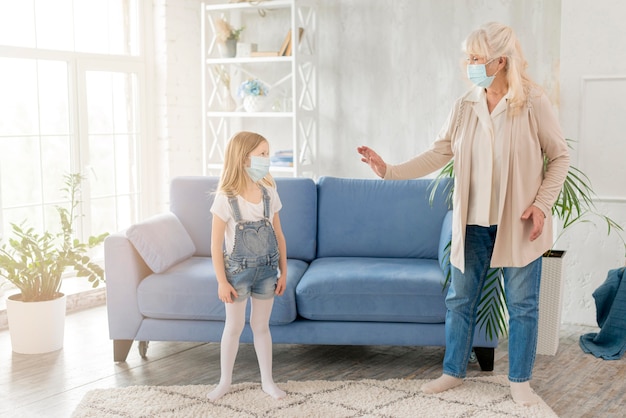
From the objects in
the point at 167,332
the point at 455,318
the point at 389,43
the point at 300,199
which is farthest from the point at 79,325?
the point at 389,43

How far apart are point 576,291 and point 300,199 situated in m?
1.66

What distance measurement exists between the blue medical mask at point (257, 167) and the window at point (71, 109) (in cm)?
210

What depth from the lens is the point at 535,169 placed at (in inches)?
115

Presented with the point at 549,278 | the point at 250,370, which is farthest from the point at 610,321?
the point at 250,370

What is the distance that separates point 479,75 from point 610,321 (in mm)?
1750

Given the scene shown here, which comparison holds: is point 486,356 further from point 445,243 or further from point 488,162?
point 488,162

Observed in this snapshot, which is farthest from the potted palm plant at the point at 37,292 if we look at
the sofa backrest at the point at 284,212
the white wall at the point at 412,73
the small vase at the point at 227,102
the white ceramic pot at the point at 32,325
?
the small vase at the point at 227,102

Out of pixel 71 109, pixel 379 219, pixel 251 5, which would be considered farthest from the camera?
pixel 251 5

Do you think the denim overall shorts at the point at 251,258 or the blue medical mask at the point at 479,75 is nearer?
the blue medical mask at the point at 479,75

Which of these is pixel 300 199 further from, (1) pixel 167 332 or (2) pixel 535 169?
(2) pixel 535 169

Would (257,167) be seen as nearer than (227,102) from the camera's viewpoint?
Yes

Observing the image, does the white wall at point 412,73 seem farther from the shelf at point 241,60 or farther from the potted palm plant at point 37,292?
the potted palm plant at point 37,292

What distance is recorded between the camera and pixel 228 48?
210 inches

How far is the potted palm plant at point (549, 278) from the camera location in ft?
11.3
